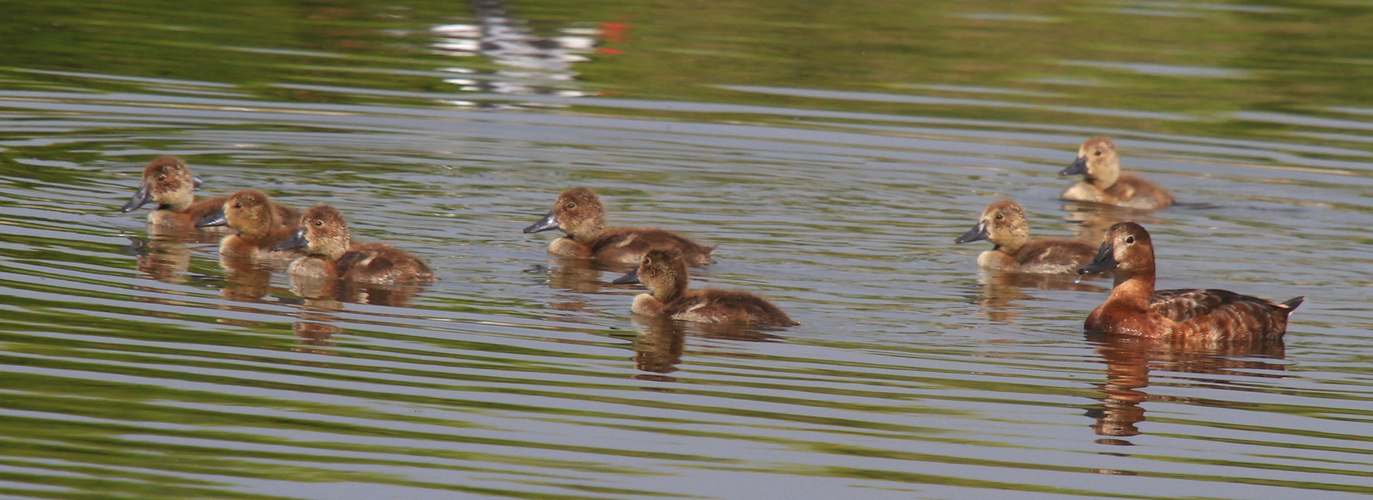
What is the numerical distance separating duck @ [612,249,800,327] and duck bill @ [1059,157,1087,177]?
19.1 feet

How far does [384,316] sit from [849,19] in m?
14.7

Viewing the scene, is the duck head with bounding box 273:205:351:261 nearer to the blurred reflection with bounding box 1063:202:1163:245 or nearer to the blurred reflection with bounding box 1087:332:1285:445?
the blurred reflection with bounding box 1087:332:1285:445

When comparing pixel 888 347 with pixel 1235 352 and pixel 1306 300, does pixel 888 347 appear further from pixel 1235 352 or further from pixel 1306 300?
pixel 1306 300

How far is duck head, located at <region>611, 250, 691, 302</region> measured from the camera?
386 inches

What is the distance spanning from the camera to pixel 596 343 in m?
8.79

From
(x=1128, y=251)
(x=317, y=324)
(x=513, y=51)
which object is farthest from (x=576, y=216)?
(x=513, y=51)

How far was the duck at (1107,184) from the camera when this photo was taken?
14.4m

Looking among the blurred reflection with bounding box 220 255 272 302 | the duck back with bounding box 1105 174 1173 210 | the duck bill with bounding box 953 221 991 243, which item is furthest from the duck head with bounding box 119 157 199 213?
the duck back with bounding box 1105 174 1173 210

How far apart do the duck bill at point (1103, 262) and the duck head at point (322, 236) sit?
4.03m

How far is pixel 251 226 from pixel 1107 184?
22.5 feet

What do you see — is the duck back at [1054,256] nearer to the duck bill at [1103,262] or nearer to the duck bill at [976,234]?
the duck bill at [976,234]

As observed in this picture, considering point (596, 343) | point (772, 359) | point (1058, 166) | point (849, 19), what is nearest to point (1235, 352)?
point (772, 359)

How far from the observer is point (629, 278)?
33.7 feet

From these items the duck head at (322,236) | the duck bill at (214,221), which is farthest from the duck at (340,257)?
the duck bill at (214,221)
